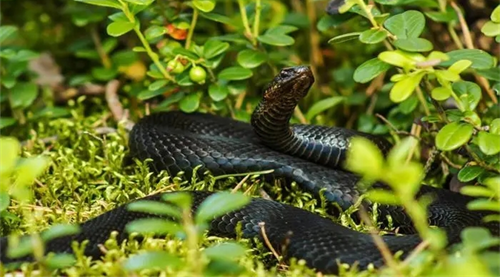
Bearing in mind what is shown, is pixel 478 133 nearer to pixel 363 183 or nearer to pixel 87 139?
pixel 363 183

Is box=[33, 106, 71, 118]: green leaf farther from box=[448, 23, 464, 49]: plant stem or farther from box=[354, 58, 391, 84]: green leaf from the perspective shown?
box=[448, 23, 464, 49]: plant stem

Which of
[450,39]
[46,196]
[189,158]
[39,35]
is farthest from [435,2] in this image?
[39,35]

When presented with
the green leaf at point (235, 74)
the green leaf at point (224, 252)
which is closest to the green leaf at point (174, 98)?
the green leaf at point (235, 74)

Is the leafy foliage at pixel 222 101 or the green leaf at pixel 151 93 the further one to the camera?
the green leaf at pixel 151 93

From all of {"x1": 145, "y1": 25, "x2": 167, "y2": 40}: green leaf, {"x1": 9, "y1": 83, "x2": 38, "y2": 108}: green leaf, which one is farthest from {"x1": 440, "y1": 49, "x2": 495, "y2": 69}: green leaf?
{"x1": 9, "y1": 83, "x2": 38, "y2": 108}: green leaf

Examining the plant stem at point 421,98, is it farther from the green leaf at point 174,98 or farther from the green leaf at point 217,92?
the green leaf at point 174,98

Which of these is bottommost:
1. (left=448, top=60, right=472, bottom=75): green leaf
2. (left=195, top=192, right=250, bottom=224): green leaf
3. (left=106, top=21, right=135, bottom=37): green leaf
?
(left=195, top=192, right=250, bottom=224): green leaf

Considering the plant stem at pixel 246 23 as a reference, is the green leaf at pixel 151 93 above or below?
below
